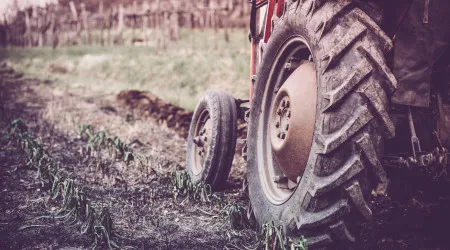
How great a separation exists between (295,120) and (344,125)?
19.8 inches

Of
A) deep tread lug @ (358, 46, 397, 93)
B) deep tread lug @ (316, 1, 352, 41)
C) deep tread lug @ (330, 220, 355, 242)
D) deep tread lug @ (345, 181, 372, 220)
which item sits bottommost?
deep tread lug @ (330, 220, 355, 242)

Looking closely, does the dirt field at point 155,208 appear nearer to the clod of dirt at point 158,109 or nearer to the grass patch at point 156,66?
the clod of dirt at point 158,109

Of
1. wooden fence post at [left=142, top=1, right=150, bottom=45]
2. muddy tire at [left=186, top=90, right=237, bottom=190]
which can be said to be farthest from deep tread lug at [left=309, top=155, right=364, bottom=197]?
wooden fence post at [left=142, top=1, right=150, bottom=45]

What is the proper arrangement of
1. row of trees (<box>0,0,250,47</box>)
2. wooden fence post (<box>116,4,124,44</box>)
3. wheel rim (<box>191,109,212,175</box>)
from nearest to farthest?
wheel rim (<box>191,109,212,175</box>) → row of trees (<box>0,0,250,47</box>) → wooden fence post (<box>116,4,124,44</box>)

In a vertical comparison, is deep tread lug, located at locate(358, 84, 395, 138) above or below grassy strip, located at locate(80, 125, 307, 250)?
above

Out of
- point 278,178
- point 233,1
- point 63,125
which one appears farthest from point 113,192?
point 233,1

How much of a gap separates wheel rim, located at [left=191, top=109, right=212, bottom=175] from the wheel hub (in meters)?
1.22

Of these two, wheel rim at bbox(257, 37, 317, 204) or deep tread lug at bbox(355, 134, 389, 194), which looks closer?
deep tread lug at bbox(355, 134, 389, 194)

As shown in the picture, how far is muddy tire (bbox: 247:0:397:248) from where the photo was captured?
6.81ft

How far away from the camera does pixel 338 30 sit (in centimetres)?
218

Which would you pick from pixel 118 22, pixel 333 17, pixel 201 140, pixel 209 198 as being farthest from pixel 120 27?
pixel 333 17

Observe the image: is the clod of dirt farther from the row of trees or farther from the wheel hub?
the row of trees

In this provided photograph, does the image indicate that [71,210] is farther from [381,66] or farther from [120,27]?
[120,27]

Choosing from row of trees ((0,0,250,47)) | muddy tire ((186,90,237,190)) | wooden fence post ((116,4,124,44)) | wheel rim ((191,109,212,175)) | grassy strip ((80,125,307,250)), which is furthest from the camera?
wooden fence post ((116,4,124,44))
